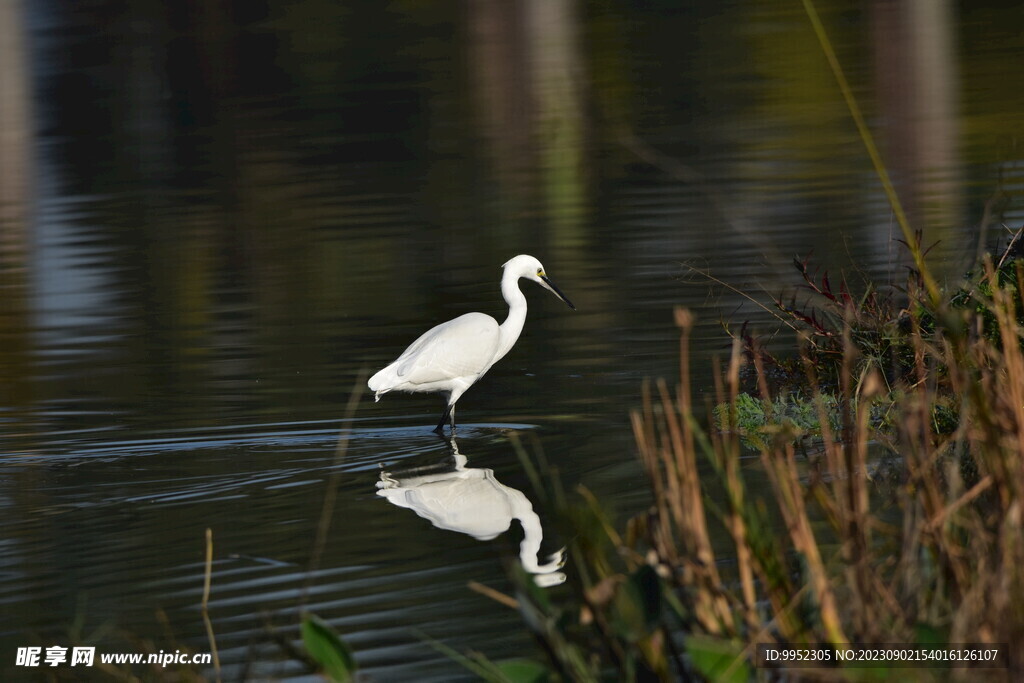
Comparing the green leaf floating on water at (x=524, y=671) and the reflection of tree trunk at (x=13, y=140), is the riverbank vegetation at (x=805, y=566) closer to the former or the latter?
the green leaf floating on water at (x=524, y=671)

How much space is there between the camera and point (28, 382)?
928 centimetres

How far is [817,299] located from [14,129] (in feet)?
71.4

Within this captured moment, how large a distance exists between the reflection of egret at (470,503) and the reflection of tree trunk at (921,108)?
7.51ft

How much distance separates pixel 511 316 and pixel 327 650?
5.54 meters

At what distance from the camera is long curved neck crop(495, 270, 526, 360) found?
332 inches

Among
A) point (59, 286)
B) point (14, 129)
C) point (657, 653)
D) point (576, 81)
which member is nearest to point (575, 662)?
point (657, 653)

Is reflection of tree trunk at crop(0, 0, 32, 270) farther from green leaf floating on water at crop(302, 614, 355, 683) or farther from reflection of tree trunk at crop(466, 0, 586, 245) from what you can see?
green leaf floating on water at crop(302, 614, 355, 683)

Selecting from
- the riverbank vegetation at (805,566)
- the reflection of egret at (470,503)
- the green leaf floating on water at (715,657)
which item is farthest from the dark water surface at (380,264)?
the green leaf floating on water at (715,657)

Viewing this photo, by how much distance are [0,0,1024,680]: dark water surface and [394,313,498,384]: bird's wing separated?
30cm

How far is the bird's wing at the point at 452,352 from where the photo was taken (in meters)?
7.76

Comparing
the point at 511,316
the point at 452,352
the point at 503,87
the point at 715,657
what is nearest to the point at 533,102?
the point at 503,87

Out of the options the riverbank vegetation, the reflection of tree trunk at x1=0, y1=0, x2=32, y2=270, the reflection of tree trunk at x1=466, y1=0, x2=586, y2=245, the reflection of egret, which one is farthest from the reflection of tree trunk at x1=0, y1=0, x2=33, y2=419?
the riverbank vegetation

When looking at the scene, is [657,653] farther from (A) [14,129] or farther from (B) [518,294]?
(A) [14,129]

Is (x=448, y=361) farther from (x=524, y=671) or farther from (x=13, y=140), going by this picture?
(x=13, y=140)
